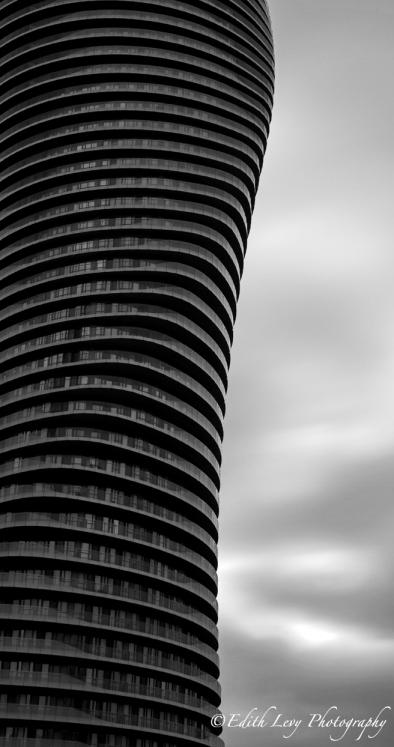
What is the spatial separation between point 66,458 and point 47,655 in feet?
56.5

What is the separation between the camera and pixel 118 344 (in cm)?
9425

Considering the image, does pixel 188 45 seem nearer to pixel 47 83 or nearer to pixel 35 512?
pixel 47 83

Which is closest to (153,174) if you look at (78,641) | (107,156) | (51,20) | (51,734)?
(107,156)

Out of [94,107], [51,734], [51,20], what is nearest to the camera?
[51,734]

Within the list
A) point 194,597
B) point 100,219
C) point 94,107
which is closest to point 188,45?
point 94,107

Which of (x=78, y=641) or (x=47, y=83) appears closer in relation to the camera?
(x=78, y=641)

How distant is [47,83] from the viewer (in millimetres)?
111188

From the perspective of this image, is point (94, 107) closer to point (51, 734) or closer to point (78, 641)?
point (78, 641)

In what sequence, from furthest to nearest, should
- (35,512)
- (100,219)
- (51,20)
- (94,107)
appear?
(51,20)
(94,107)
(100,219)
(35,512)

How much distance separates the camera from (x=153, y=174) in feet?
341

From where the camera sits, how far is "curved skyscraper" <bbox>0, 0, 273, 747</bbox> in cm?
8206

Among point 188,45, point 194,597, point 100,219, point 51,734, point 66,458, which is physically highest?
point 188,45

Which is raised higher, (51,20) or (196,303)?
(51,20)

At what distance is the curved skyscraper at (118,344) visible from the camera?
8206 centimetres
